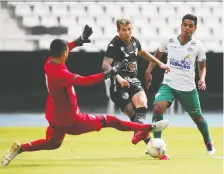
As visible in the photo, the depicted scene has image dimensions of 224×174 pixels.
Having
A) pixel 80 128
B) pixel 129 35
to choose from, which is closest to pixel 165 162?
pixel 80 128

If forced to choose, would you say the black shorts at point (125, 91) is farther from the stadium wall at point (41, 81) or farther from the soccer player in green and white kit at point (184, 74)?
the stadium wall at point (41, 81)

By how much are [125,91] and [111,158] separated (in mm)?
1086

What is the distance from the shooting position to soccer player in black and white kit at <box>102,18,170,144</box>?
403 inches

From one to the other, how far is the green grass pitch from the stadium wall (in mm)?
5897

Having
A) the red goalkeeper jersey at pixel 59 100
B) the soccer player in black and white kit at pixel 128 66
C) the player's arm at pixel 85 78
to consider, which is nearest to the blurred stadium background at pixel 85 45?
the soccer player in black and white kit at pixel 128 66

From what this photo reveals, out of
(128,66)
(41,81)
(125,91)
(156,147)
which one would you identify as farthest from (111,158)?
(41,81)

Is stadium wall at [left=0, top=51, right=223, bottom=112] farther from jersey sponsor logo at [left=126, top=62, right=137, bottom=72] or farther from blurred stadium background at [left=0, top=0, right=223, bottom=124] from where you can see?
jersey sponsor logo at [left=126, top=62, right=137, bottom=72]

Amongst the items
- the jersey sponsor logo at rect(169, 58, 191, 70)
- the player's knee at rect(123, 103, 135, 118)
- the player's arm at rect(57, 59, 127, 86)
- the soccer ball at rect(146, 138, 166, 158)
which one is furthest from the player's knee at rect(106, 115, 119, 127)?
the jersey sponsor logo at rect(169, 58, 191, 70)

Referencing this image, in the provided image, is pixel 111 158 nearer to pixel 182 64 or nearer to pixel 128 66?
pixel 128 66

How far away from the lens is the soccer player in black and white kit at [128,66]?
10.2m

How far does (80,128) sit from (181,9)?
16.1 m

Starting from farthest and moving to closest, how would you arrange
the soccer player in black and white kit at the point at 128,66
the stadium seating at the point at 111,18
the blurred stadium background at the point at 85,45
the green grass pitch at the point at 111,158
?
the stadium seating at the point at 111,18
the blurred stadium background at the point at 85,45
the soccer player in black and white kit at the point at 128,66
the green grass pitch at the point at 111,158

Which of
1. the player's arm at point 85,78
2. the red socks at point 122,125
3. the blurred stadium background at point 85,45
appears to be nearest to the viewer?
the player's arm at point 85,78

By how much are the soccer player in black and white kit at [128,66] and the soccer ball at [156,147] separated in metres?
0.63
